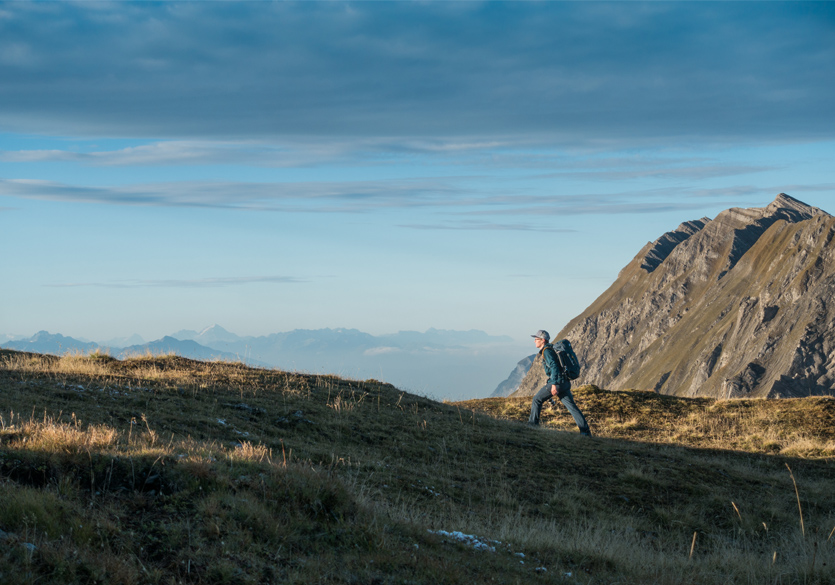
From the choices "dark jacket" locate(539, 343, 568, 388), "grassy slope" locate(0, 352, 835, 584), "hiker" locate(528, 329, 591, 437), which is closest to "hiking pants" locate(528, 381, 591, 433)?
"hiker" locate(528, 329, 591, 437)

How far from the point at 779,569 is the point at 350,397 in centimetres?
1166

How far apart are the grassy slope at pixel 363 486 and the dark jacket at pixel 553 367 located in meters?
1.44

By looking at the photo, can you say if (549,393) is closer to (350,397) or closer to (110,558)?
(350,397)

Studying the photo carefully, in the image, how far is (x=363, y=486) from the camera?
25.8ft

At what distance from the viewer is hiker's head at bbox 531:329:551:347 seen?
17.3 meters

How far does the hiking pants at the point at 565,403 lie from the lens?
16.6 metres

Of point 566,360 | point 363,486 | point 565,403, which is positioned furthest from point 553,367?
point 363,486

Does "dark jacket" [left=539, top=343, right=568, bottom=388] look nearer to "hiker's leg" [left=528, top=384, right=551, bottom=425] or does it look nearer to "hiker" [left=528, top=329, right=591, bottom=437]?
"hiker" [left=528, top=329, right=591, bottom=437]

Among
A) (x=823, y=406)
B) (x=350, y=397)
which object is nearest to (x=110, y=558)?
(x=350, y=397)

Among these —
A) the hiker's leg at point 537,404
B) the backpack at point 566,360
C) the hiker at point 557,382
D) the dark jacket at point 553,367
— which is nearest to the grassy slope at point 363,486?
A: the hiker's leg at point 537,404

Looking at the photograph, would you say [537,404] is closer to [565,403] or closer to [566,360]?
[565,403]

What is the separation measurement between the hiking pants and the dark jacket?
16 centimetres

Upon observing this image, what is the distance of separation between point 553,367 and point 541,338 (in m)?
0.95

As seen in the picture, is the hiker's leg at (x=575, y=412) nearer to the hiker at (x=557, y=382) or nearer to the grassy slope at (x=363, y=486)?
the hiker at (x=557, y=382)
